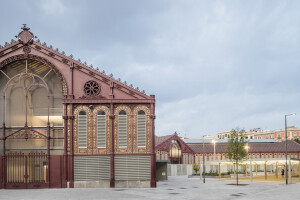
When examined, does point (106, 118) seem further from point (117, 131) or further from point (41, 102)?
point (41, 102)

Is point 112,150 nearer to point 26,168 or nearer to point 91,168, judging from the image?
point 91,168

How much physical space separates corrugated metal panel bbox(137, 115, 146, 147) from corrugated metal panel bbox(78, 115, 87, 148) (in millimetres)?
6047

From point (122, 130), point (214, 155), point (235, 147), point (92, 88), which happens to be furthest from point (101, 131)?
point (214, 155)

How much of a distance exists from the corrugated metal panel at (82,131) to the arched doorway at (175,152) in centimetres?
3819

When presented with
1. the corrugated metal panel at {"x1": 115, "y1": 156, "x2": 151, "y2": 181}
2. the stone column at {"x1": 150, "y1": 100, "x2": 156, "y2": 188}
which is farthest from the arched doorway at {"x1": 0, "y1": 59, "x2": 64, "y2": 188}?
the stone column at {"x1": 150, "y1": 100, "x2": 156, "y2": 188}

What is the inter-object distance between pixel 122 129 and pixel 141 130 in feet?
7.14

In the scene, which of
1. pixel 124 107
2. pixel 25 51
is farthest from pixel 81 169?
pixel 25 51

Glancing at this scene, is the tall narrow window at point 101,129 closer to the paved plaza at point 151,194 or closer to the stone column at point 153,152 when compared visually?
the stone column at point 153,152

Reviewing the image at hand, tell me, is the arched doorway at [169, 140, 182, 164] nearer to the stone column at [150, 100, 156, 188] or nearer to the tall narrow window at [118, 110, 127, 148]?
the stone column at [150, 100, 156, 188]

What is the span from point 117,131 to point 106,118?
197cm

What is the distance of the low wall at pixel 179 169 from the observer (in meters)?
78.9

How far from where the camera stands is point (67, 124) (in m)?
44.2

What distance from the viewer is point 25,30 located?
150 feet

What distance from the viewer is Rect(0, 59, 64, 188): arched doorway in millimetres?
43750
